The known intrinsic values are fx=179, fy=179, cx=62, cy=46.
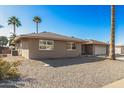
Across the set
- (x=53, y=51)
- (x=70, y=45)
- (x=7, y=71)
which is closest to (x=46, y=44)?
(x=53, y=51)

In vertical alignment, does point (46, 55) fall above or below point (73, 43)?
below

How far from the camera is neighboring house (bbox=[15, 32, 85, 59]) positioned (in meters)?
19.8

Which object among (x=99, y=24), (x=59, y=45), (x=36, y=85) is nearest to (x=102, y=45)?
(x=99, y=24)

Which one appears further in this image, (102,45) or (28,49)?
(102,45)

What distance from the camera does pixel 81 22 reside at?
26875 mm

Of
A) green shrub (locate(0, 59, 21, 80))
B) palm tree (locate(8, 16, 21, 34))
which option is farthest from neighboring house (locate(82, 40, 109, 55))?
green shrub (locate(0, 59, 21, 80))

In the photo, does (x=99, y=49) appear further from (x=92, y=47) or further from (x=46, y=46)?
(x=46, y=46)

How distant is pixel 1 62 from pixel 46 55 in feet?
39.2

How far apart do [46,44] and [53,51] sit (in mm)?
1424

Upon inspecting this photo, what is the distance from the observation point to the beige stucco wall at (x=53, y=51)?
19.9m

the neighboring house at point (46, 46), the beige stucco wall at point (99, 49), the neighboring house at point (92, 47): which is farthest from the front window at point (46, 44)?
the beige stucco wall at point (99, 49)

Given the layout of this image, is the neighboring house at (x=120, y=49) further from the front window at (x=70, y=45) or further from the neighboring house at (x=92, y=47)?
the front window at (x=70, y=45)

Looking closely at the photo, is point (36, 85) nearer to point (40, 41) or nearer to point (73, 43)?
point (40, 41)
